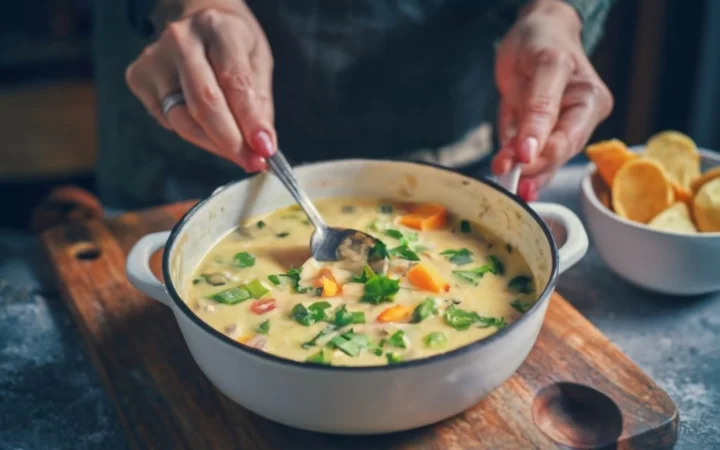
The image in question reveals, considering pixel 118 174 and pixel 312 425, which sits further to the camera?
pixel 118 174

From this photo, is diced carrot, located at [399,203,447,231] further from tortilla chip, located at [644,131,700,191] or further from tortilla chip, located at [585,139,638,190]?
tortilla chip, located at [644,131,700,191]

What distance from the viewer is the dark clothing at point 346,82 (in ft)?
5.49

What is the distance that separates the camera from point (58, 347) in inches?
50.0

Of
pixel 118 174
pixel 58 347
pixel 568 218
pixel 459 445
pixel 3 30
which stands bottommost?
pixel 3 30

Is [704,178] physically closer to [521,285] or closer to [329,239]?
[521,285]

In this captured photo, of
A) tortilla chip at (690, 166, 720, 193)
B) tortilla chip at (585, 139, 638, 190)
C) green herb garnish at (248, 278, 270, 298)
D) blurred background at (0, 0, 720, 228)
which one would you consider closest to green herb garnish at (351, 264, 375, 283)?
green herb garnish at (248, 278, 270, 298)

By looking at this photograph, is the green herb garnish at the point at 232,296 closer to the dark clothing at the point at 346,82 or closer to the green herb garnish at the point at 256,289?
the green herb garnish at the point at 256,289

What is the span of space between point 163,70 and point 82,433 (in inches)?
22.1

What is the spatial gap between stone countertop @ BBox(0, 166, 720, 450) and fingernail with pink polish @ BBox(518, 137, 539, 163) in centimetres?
23

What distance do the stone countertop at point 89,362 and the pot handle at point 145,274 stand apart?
204 mm

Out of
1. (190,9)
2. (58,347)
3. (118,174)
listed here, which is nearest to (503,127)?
(190,9)

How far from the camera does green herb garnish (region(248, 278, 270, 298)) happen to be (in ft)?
3.69

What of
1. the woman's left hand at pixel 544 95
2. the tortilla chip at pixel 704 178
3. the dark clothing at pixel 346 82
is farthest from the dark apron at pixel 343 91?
the tortilla chip at pixel 704 178

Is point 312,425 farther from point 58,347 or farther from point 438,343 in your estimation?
point 58,347
